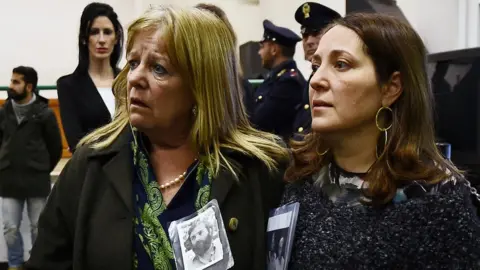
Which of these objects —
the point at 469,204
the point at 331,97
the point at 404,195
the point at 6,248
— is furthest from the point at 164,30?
the point at 6,248

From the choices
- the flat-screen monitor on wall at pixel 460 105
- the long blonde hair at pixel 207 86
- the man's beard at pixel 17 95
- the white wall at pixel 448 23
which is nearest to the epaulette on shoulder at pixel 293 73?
the white wall at pixel 448 23

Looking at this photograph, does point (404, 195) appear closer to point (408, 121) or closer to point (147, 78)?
point (408, 121)

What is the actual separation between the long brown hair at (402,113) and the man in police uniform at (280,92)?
5.90 feet

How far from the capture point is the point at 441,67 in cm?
282

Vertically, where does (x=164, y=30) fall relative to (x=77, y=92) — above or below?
above

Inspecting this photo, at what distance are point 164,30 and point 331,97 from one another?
1.40 ft

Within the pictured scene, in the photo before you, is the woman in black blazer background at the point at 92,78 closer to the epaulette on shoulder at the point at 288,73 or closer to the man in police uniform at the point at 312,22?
the man in police uniform at the point at 312,22

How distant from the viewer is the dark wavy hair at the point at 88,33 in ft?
9.11

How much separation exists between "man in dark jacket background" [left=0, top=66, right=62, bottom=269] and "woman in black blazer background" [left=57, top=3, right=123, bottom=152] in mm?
1674

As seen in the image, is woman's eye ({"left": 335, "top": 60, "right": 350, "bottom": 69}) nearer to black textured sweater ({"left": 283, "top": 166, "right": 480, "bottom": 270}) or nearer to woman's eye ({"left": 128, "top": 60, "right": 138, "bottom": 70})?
black textured sweater ({"left": 283, "top": 166, "right": 480, "bottom": 270})

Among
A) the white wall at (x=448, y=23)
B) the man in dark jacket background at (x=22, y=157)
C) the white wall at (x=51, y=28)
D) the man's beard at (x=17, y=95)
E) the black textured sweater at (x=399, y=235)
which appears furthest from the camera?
the white wall at (x=51, y=28)

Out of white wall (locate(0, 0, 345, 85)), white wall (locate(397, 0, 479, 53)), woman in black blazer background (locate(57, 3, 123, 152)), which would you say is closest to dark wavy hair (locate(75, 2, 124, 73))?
woman in black blazer background (locate(57, 3, 123, 152))

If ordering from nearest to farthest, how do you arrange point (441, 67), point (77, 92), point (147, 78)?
point (147, 78)
point (77, 92)
point (441, 67)

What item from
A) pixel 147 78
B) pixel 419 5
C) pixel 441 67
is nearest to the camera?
pixel 147 78
